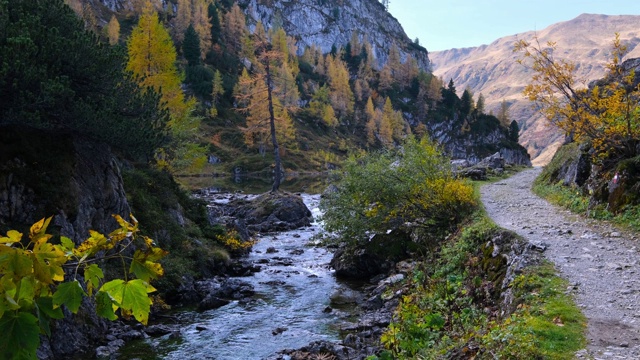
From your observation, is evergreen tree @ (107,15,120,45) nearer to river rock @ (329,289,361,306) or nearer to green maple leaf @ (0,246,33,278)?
river rock @ (329,289,361,306)

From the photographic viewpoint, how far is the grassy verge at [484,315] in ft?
23.1

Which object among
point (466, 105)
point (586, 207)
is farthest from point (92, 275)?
point (466, 105)

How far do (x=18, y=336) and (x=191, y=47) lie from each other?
123950mm

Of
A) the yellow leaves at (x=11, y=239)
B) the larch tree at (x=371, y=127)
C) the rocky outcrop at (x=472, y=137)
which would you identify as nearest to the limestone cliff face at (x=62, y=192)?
the yellow leaves at (x=11, y=239)

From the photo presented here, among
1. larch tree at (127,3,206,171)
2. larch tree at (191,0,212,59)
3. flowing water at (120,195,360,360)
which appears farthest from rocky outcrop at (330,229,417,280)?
larch tree at (191,0,212,59)

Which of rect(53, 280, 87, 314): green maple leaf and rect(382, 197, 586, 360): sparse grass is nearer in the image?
rect(53, 280, 87, 314): green maple leaf

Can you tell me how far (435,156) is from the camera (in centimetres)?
2173

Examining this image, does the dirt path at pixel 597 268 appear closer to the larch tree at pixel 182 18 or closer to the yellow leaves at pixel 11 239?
the yellow leaves at pixel 11 239

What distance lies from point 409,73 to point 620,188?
629ft

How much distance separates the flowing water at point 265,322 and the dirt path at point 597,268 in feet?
23.6

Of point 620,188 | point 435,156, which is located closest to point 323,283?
point 435,156

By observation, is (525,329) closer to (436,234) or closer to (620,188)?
(620,188)

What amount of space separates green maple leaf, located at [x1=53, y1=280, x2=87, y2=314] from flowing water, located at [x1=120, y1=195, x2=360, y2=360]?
10.8 metres

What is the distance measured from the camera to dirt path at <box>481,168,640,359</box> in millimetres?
7109
